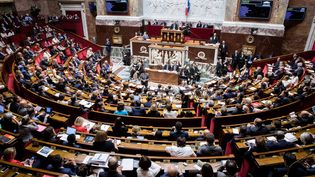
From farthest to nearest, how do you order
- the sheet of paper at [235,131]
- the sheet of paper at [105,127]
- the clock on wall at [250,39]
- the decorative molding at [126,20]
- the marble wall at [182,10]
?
the decorative molding at [126,20] → the marble wall at [182,10] → the clock on wall at [250,39] → the sheet of paper at [105,127] → the sheet of paper at [235,131]

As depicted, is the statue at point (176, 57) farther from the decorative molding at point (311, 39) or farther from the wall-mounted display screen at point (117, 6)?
the decorative molding at point (311, 39)

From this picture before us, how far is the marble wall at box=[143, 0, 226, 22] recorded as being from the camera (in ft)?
55.5

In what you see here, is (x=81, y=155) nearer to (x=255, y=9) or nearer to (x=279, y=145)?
(x=279, y=145)

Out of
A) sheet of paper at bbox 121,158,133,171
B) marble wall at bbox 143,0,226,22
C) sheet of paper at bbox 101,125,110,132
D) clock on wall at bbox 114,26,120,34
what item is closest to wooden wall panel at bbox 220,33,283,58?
marble wall at bbox 143,0,226,22

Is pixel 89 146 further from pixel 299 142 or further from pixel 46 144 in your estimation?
pixel 299 142

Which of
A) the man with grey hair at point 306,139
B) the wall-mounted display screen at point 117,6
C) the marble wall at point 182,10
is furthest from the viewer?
the wall-mounted display screen at point 117,6

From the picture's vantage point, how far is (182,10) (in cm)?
1773

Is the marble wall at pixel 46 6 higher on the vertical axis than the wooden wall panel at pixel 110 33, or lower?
higher

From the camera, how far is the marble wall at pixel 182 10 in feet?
55.5

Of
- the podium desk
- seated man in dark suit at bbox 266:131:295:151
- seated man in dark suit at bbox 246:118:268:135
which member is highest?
seated man in dark suit at bbox 266:131:295:151

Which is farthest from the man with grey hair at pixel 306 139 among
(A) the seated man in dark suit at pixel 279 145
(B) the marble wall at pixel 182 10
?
(B) the marble wall at pixel 182 10

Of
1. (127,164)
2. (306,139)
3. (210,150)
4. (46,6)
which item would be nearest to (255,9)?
(306,139)

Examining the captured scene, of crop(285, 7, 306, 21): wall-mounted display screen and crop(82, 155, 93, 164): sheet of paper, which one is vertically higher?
crop(285, 7, 306, 21): wall-mounted display screen

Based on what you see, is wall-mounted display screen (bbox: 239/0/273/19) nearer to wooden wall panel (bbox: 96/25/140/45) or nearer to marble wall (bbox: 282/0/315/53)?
marble wall (bbox: 282/0/315/53)
